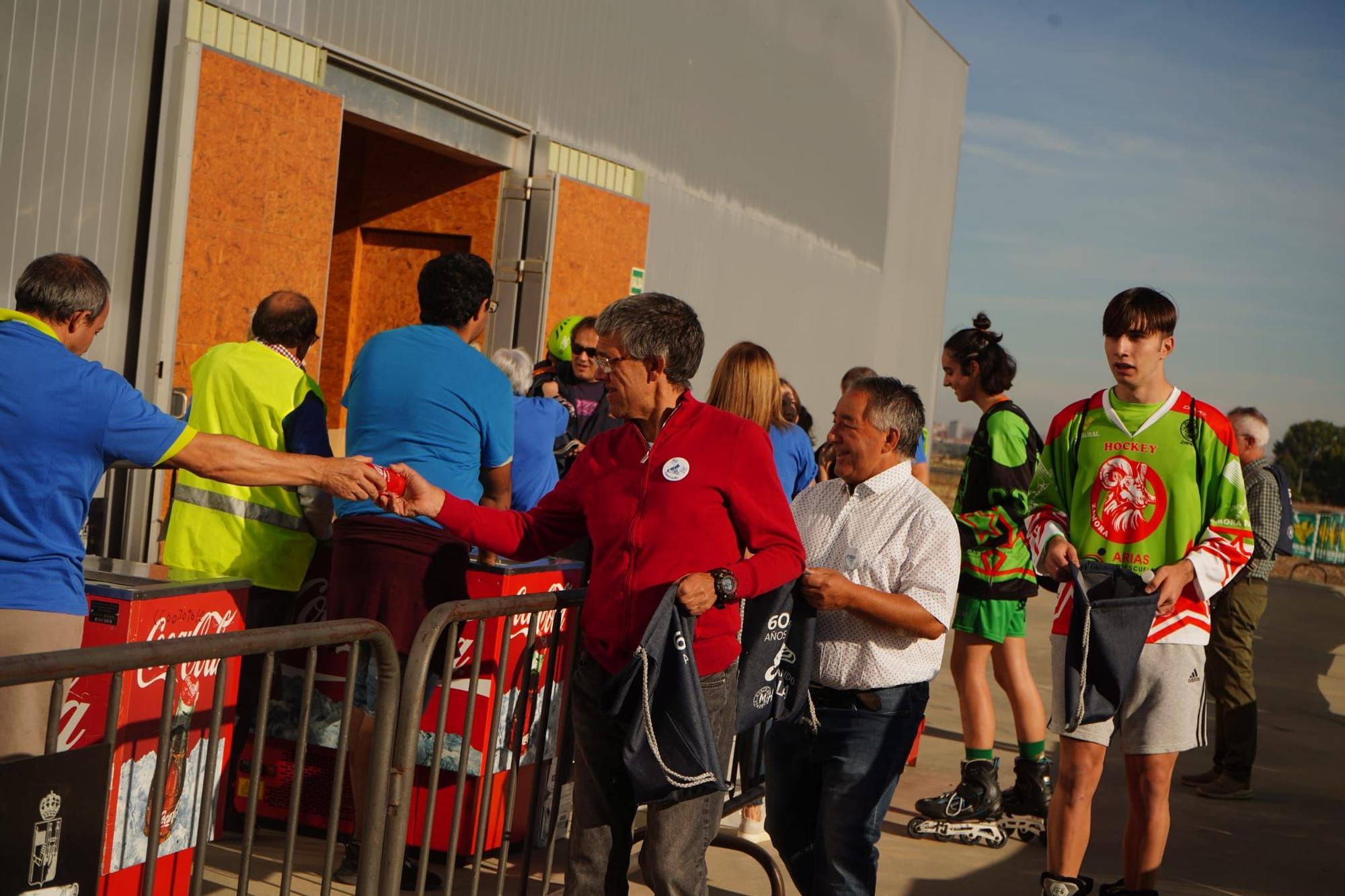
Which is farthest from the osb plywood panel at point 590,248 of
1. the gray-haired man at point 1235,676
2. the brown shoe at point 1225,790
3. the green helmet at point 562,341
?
the brown shoe at point 1225,790

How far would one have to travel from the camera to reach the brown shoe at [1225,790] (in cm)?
711

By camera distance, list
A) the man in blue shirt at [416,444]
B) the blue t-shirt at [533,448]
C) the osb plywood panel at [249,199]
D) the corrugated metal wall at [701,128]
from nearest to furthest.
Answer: the man in blue shirt at [416,444]
the blue t-shirt at [533,448]
the corrugated metal wall at [701,128]
the osb plywood panel at [249,199]

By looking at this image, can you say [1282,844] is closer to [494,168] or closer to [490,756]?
[490,756]

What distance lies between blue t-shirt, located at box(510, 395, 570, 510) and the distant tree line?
56210mm

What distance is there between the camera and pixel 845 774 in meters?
3.71

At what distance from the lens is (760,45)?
14.0 metres

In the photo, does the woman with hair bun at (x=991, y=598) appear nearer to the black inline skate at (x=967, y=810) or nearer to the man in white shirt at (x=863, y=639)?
the black inline skate at (x=967, y=810)

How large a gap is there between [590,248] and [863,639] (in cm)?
711

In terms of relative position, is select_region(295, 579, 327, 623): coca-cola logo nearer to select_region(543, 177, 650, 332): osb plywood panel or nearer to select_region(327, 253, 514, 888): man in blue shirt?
select_region(327, 253, 514, 888): man in blue shirt

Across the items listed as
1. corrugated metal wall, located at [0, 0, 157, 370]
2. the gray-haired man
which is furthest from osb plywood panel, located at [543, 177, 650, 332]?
the gray-haired man

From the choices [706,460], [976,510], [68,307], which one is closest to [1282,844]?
[976,510]

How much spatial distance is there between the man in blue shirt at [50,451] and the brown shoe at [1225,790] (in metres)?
5.76

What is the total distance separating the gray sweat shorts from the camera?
4199 mm

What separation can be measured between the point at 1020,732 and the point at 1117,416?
2.30 meters
